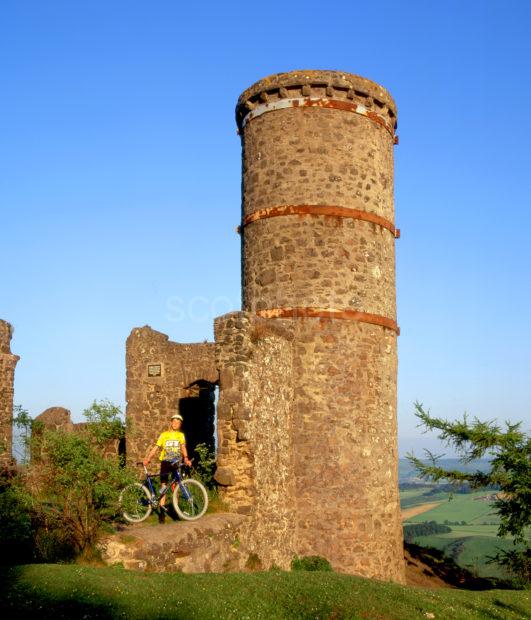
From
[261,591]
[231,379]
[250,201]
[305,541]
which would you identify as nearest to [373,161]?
[250,201]

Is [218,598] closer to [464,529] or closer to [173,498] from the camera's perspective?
[173,498]

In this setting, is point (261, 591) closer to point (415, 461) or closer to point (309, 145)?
point (415, 461)

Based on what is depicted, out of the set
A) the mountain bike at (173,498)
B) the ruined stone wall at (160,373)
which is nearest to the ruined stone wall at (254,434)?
the mountain bike at (173,498)

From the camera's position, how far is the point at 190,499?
11703 mm

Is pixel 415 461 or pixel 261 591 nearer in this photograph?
pixel 261 591

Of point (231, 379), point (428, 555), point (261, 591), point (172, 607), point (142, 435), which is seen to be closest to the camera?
point (172, 607)

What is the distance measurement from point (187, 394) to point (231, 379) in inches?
192

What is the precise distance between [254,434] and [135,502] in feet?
8.51

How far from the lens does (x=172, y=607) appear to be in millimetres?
8039

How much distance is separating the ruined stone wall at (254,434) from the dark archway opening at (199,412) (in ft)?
12.7

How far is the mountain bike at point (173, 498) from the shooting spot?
1123cm

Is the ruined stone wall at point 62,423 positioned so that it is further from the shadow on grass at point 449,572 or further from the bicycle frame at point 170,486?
the shadow on grass at point 449,572

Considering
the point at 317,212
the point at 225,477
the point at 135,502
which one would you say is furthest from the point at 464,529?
the point at 135,502

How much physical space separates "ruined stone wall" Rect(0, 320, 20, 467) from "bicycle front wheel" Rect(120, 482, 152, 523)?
465 cm
